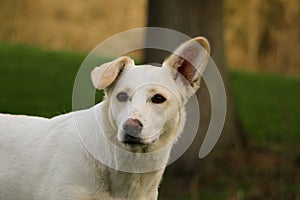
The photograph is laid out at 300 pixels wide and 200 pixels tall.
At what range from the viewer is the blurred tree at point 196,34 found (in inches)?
399

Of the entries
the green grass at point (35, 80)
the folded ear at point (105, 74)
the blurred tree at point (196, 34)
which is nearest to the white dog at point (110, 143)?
the folded ear at point (105, 74)

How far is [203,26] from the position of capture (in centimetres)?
1030

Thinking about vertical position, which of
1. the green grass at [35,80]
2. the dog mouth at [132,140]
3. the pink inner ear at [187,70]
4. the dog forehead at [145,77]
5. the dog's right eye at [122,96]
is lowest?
the green grass at [35,80]

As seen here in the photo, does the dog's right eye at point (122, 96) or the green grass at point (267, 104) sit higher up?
the dog's right eye at point (122, 96)

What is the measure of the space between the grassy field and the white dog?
173cm

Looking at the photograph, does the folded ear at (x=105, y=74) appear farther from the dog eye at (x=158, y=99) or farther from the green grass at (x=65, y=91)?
the green grass at (x=65, y=91)

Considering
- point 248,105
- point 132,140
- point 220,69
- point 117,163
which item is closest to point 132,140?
point 132,140

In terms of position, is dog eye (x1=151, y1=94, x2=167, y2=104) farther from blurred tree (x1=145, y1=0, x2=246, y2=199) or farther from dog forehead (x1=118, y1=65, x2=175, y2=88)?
blurred tree (x1=145, y1=0, x2=246, y2=199)

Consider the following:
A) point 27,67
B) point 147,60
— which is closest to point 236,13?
point 27,67

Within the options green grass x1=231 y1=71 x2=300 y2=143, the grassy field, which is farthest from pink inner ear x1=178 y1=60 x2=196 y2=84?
green grass x1=231 y1=71 x2=300 y2=143

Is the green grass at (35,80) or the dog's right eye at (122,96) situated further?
the green grass at (35,80)

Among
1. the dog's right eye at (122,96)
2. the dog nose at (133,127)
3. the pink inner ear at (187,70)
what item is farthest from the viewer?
the pink inner ear at (187,70)

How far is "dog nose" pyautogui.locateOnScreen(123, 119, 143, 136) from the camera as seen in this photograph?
4245 millimetres

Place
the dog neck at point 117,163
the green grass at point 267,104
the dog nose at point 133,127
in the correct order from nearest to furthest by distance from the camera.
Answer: the dog nose at point 133,127 < the dog neck at point 117,163 < the green grass at point 267,104
